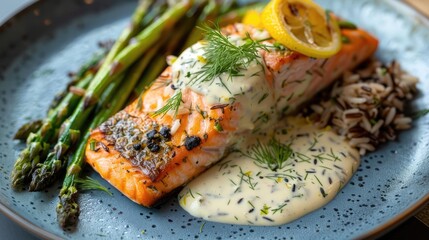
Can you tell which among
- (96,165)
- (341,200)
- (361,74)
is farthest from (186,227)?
(361,74)

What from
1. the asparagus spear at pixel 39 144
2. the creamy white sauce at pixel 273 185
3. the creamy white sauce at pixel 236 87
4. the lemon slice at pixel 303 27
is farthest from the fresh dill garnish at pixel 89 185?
the lemon slice at pixel 303 27

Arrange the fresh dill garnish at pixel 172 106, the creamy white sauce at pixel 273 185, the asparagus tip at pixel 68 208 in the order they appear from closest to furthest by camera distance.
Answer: the asparagus tip at pixel 68 208 < the creamy white sauce at pixel 273 185 < the fresh dill garnish at pixel 172 106

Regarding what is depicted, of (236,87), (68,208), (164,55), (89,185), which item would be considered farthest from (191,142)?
(164,55)

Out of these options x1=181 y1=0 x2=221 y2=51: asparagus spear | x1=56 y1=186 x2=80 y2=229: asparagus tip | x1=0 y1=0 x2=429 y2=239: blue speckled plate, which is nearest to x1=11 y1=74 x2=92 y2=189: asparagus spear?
x1=0 y1=0 x2=429 y2=239: blue speckled plate

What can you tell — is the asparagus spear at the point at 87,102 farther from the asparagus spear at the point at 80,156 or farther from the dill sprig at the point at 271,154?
the dill sprig at the point at 271,154

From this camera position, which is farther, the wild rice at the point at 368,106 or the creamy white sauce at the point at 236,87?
the wild rice at the point at 368,106

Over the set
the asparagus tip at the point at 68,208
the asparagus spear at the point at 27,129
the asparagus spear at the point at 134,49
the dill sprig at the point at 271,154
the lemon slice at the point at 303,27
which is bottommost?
A: the dill sprig at the point at 271,154

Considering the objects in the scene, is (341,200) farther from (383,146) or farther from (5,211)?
(5,211)

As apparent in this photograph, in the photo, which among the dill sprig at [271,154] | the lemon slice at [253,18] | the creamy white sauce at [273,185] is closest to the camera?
the creamy white sauce at [273,185]
